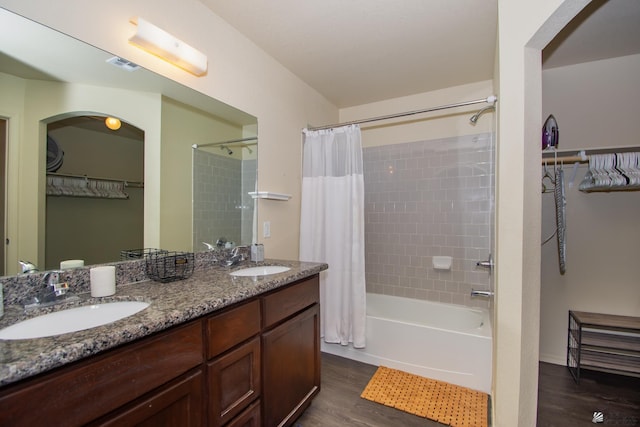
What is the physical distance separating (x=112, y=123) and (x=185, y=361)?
113 cm

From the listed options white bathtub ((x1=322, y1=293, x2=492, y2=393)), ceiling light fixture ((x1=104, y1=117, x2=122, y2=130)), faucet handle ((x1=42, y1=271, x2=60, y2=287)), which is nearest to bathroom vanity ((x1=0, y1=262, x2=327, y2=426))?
faucet handle ((x1=42, y1=271, x2=60, y2=287))

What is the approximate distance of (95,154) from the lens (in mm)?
1314

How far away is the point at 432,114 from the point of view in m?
2.88

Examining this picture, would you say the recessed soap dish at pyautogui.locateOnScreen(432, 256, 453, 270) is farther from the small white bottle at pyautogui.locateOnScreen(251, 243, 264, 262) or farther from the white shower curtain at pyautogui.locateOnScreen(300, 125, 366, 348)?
the small white bottle at pyautogui.locateOnScreen(251, 243, 264, 262)

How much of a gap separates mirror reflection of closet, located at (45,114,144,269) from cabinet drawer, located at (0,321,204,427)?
64 centimetres

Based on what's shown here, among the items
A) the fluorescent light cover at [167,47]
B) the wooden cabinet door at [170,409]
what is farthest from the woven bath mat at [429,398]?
the fluorescent light cover at [167,47]

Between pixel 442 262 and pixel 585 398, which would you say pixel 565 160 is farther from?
pixel 585 398

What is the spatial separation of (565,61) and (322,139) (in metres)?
2.12

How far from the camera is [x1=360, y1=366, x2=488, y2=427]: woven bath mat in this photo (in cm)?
180

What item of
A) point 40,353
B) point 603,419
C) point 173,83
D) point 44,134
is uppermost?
point 173,83

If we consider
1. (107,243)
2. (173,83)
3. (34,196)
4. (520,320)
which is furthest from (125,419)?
(520,320)

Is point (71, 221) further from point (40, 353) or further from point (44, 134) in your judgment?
point (40, 353)

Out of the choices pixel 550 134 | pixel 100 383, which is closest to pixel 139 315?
pixel 100 383

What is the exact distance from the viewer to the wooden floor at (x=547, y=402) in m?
1.79
